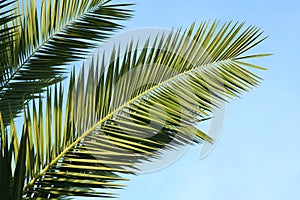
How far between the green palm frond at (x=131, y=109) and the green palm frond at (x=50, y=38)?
27.4 inches

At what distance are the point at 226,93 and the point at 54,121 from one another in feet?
2.79

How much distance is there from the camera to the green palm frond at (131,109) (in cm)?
235

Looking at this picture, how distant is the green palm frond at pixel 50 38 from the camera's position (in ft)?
10.8

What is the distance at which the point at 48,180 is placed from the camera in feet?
7.65

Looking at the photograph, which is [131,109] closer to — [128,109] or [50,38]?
[128,109]

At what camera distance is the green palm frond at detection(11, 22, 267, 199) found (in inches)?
92.4

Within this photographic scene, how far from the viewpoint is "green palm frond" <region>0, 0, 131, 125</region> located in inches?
130

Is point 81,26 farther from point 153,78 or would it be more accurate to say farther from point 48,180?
point 48,180

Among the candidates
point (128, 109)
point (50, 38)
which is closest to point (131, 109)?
point (128, 109)

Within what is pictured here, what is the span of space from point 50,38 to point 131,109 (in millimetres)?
1112

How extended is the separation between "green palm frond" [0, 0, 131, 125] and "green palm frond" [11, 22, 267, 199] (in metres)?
0.70

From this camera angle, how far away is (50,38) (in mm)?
3428

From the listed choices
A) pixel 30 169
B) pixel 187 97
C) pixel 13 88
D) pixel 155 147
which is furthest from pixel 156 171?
pixel 13 88

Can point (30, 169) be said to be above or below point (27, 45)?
below
